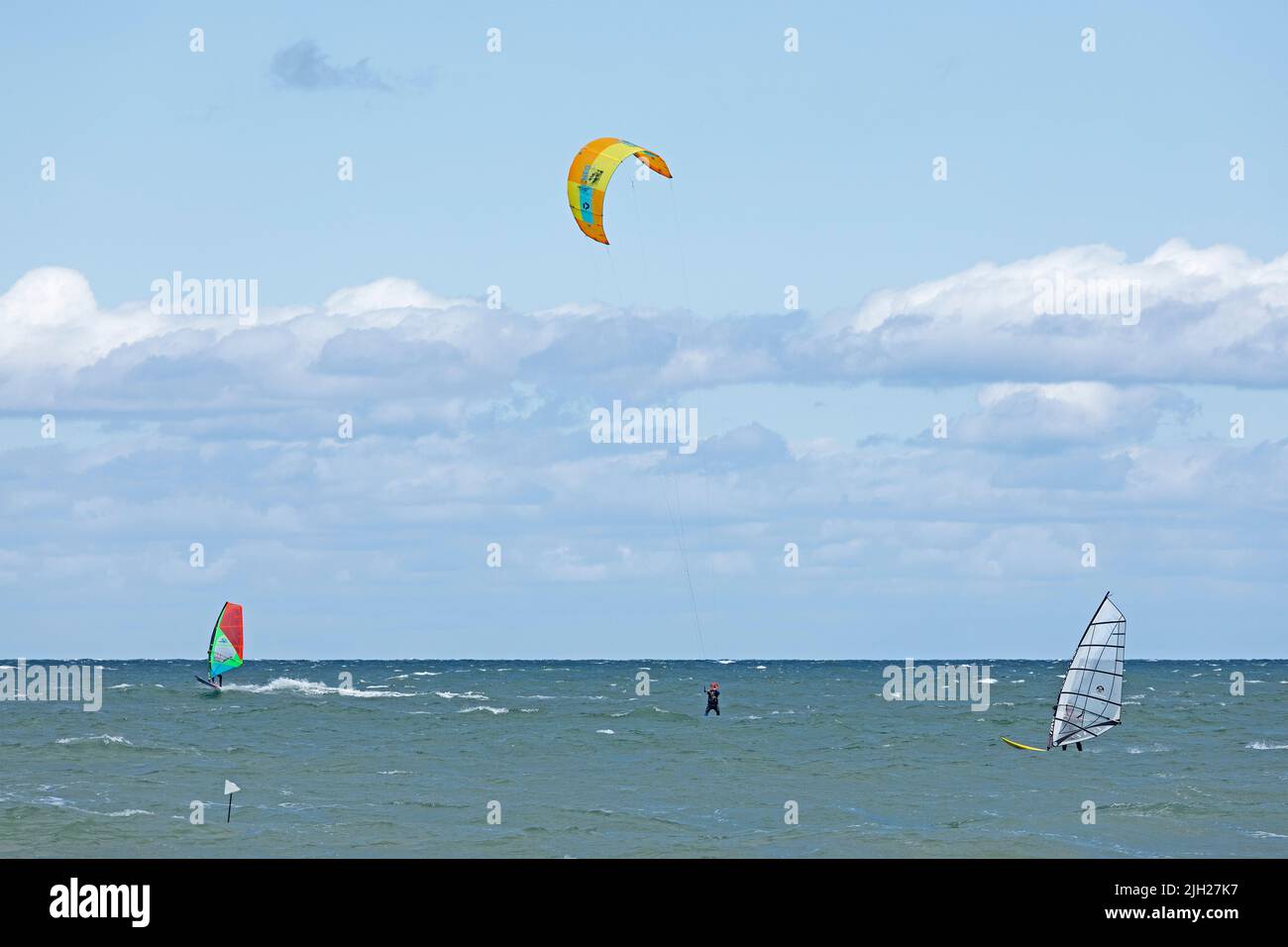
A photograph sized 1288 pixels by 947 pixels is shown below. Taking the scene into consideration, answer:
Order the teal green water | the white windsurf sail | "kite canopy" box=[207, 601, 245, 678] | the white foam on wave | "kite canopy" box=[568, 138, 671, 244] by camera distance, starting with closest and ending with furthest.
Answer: the teal green water, "kite canopy" box=[568, 138, 671, 244], the white windsurf sail, the white foam on wave, "kite canopy" box=[207, 601, 245, 678]

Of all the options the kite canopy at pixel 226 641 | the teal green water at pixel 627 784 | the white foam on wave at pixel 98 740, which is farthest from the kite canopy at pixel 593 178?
the kite canopy at pixel 226 641

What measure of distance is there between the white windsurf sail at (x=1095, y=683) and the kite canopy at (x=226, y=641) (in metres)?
48.2

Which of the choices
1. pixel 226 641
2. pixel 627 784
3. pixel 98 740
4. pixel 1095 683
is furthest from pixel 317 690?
pixel 1095 683

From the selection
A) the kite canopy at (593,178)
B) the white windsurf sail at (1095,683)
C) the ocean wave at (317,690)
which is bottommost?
the ocean wave at (317,690)

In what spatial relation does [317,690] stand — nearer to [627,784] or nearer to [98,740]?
[98,740]

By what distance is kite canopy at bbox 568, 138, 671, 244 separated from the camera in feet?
105

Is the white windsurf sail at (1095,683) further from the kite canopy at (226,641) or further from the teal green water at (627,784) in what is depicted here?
the kite canopy at (226,641)

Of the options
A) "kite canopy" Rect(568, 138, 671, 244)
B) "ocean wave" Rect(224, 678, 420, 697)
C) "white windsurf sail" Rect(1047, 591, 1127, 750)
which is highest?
"kite canopy" Rect(568, 138, 671, 244)

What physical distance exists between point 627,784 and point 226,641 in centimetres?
4857

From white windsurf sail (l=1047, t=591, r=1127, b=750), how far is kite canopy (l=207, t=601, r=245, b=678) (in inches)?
1898

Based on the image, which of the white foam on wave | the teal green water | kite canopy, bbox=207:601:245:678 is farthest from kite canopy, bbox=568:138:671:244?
kite canopy, bbox=207:601:245:678

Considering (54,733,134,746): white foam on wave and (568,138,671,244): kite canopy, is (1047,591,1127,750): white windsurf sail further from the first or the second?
(54,733,134,746): white foam on wave

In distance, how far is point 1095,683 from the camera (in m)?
37.7

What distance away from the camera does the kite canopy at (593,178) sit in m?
31.9
